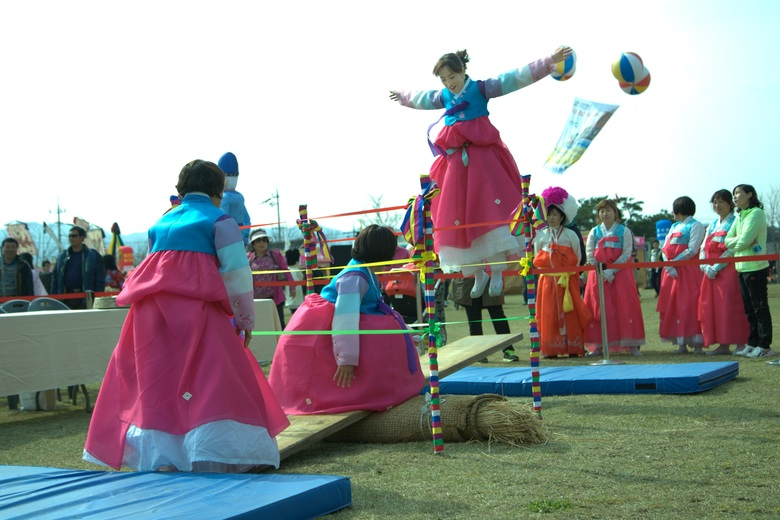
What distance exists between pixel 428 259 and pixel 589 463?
4.24 feet

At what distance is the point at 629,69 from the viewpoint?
39.5 ft

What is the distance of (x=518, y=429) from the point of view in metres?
4.30

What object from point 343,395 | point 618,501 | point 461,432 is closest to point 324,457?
point 343,395

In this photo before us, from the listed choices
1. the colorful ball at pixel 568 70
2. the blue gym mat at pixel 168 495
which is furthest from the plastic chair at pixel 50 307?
the colorful ball at pixel 568 70

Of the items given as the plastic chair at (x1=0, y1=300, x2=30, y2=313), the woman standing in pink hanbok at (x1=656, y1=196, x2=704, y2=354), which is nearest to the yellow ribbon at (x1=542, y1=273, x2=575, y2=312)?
the woman standing in pink hanbok at (x1=656, y1=196, x2=704, y2=354)

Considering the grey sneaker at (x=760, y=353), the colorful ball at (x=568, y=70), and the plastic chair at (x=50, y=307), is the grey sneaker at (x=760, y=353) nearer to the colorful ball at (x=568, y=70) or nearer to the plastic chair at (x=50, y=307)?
the colorful ball at (x=568, y=70)

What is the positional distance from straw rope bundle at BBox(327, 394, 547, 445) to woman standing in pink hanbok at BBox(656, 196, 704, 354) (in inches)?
194

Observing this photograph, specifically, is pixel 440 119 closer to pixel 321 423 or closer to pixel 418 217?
pixel 418 217

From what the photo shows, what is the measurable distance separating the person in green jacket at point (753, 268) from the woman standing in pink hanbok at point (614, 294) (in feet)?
3.90

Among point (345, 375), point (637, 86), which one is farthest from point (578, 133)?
point (345, 375)

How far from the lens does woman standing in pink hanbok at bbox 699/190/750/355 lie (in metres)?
8.23

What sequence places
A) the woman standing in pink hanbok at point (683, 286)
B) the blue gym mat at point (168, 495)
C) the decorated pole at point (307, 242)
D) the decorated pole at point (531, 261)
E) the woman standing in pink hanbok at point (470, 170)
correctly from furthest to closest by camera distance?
the woman standing in pink hanbok at point (683, 286)
the woman standing in pink hanbok at point (470, 170)
the decorated pole at point (307, 242)
the decorated pole at point (531, 261)
the blue gym mat at point (168, 495)

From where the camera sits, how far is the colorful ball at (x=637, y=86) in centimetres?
1204

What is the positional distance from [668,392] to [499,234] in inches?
63.6
